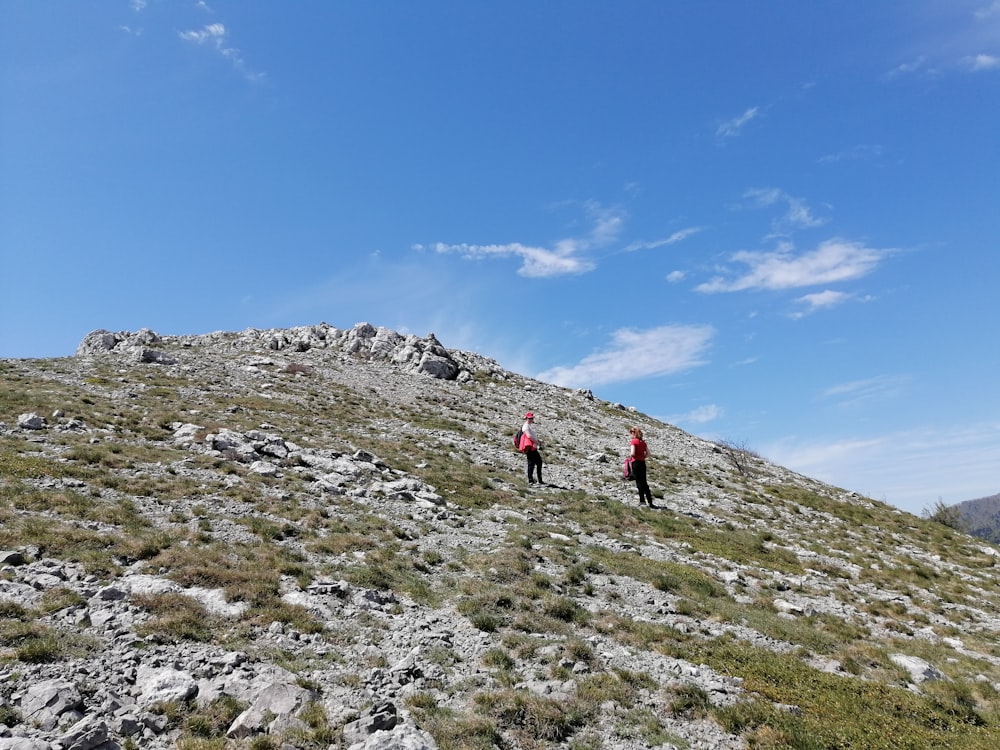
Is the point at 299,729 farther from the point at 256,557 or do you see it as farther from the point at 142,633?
the point at 256,557

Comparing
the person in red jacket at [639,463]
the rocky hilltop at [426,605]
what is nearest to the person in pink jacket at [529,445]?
the rocky hilltop at [426,605]

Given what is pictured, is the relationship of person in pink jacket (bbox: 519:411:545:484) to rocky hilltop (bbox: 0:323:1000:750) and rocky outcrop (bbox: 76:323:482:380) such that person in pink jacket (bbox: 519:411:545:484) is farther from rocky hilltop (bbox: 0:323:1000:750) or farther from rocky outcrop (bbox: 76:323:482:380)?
rocky outcrop (bbox: 76:323:482:380)

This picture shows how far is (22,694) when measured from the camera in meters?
8.05

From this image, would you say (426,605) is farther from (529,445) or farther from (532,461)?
(532,461)

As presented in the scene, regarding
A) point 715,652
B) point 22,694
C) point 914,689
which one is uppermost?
point 22,694

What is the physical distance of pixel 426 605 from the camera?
13.5 meters

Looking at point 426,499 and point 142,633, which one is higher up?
point 426,499

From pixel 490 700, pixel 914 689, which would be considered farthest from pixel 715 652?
pixel 490 700

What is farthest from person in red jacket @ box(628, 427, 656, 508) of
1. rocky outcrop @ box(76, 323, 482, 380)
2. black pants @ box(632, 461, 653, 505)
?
rocky outcrop @ box(76, 323, 482, 380)

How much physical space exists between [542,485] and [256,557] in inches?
704

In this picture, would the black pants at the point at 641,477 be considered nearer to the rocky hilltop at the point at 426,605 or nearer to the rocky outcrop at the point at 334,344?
the rocky hilltop at the point at 426,605

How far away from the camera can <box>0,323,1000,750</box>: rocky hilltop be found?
8836mm

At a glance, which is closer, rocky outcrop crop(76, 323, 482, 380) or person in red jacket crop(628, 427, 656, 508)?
person in red jacket crop(628, 427, 656, 508)

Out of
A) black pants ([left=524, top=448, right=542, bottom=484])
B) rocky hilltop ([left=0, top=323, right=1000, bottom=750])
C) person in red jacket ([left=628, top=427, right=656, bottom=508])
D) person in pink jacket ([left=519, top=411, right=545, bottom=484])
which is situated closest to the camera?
rocky hilltop ([left=0, top=323, right=1000, bottom=750])
